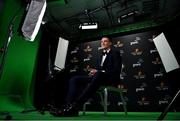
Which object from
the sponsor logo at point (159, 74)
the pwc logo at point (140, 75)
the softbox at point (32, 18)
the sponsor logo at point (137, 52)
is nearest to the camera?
the softbox at point (32, 18)

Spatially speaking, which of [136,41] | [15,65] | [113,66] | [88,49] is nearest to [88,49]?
[88,49]

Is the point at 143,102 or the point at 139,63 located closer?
the point at 143,102

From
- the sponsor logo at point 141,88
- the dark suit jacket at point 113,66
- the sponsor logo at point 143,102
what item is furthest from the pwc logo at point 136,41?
the dark suit jacket at point 113,66

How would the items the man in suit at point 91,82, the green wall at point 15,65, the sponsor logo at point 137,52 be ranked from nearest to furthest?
the man in suit at point 91,82, the green wall at point 15,65, the sponsor logo at point 137,52

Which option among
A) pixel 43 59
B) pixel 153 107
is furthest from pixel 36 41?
pixel 153 107

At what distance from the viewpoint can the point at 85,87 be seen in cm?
280

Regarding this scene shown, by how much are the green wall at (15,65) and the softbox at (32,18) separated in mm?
1217

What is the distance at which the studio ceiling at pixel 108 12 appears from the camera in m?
6.27

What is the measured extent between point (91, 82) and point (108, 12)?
458 cm

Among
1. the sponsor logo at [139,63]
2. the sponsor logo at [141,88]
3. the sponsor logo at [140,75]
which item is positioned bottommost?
the sponsor logo at [141,88]

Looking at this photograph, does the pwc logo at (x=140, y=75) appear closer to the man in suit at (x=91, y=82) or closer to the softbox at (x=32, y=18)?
the man in suit at (x=91, y=82)

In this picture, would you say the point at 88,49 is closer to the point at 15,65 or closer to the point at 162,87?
the point at 162,87

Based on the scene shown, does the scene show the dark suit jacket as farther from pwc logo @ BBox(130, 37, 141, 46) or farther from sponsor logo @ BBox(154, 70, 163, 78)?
pwc logo @ BBox(130, 37, 141, 46)

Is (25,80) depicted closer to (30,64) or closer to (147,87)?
(30,64)
